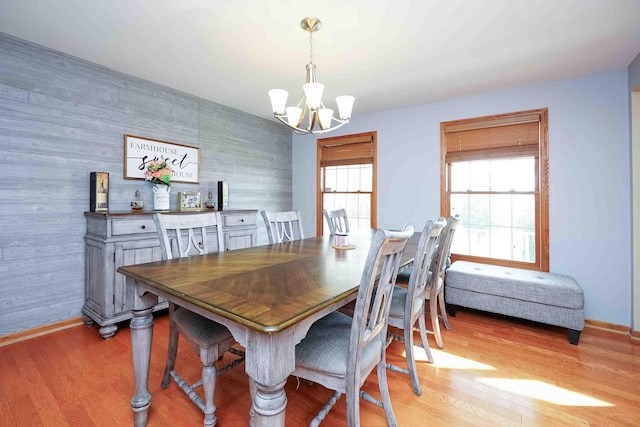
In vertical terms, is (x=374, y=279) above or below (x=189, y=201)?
below

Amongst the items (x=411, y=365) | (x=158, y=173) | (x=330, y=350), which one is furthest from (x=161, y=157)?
(x=411, y=365)

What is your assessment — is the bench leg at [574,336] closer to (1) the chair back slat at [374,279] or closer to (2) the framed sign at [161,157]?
(1) the chair back slat at [374,279]

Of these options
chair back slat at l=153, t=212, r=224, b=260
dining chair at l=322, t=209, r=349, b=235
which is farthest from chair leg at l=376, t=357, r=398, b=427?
dining chair at l=322, t=209, r=349, b=235

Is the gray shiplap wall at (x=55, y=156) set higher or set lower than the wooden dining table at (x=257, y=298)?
higher

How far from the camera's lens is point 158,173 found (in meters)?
2.99

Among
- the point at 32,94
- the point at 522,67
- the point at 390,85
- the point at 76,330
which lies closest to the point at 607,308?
the point at 522,67

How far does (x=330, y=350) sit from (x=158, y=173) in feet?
8.60

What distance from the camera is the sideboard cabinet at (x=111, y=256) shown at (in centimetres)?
248

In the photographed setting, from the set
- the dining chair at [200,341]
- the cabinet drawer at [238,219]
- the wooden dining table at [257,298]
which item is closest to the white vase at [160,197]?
the cabinet drawer at [238,219]

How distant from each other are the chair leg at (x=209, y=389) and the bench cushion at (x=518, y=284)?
2.57 metres

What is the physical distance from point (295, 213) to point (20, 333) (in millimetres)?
2511

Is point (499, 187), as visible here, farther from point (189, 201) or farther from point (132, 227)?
point (132, 227)

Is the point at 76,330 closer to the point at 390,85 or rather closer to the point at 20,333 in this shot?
the point at 20,333

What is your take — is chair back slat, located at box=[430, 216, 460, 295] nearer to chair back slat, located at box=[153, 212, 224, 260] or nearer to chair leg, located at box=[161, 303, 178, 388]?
chair back slat, located at box=[153, 212, 224, 260]
